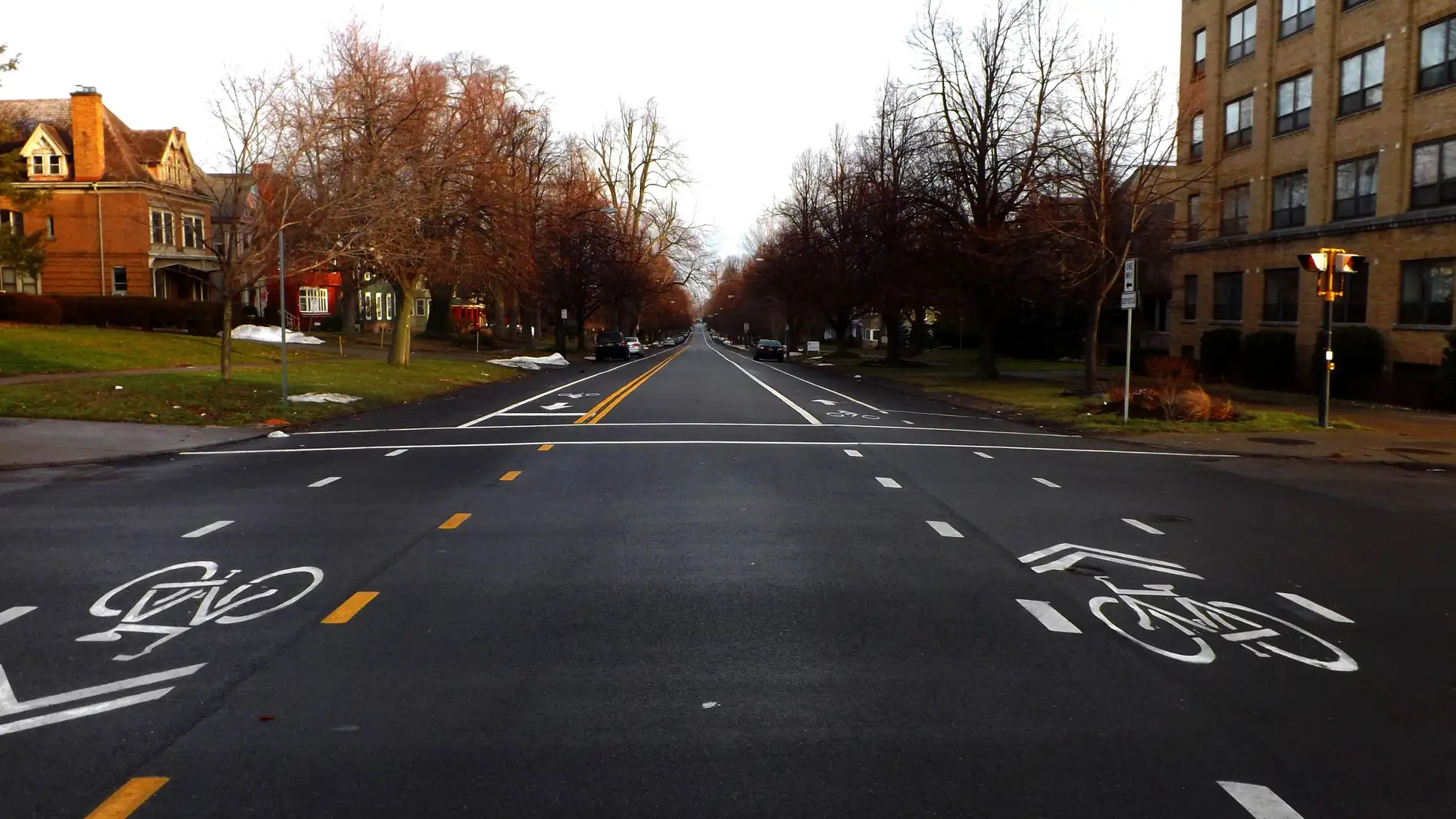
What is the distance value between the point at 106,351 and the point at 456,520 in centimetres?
2763

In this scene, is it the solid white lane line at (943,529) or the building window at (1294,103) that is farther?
the building window at (1294,103)

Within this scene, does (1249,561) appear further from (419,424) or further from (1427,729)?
(419,424)

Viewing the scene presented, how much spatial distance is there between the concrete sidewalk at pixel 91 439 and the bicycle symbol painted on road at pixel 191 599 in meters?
8.24

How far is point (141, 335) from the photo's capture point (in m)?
40.8

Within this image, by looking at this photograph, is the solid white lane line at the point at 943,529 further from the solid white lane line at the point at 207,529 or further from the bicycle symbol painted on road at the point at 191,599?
the solid white lane line at the point at 207,529

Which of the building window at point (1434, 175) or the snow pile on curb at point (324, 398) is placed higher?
the building window at point (1434, 175)

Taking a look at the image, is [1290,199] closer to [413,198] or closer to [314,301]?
[413,198]

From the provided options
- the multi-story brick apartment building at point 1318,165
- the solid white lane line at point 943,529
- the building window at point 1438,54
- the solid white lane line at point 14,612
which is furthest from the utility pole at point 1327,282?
the solid white lane line at point 14,612

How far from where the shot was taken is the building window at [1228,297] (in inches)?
1519

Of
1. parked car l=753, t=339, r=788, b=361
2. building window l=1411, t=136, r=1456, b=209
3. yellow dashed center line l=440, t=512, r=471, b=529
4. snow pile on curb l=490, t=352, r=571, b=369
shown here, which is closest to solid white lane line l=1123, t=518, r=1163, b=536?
yellow dashed center line l=440, t=512, r=471, b=529

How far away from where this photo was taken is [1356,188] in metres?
32.5

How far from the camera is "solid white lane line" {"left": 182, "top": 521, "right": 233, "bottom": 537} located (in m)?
9.41

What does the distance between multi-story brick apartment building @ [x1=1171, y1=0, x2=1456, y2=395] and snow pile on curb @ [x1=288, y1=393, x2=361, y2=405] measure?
71.7 feet

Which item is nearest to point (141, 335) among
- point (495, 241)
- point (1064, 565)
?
point (495, 241)
